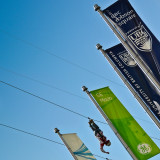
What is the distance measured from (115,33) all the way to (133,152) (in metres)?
4.25

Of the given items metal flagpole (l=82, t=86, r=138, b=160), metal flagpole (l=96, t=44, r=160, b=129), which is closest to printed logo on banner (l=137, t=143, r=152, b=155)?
metal flagpole (l=82, t=86, r=138, b=160)

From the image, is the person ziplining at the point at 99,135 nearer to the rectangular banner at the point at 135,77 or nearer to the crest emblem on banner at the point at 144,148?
the crest emblem on banner at the point at 144,148

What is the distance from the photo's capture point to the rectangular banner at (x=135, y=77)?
9.39m

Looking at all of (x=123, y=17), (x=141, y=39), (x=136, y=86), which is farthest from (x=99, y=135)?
(x=123, y=17)

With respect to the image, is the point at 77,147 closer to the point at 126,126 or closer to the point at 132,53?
the point at 126,126

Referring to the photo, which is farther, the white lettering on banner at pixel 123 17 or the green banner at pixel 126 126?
the green banner at pixel 126 126

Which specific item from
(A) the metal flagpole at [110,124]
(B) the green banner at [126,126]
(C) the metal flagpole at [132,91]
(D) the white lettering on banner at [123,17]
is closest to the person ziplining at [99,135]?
(A) the metal flagpole at [110,124]

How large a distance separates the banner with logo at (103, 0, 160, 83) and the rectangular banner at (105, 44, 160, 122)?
871 millimetres

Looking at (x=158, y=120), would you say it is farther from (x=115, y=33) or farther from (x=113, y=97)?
(x=115, y=33)

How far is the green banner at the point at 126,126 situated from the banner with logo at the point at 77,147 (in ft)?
9.14

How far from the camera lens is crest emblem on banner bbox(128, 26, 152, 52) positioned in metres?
8.99

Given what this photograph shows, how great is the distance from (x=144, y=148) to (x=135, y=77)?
250 centimetres

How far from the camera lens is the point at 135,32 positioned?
30.5 ft

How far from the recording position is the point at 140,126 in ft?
34.5
